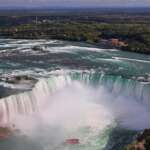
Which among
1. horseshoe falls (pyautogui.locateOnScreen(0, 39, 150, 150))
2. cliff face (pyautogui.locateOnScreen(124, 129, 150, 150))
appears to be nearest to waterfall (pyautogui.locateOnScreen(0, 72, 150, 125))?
A: horseshoe falls (pyautogui.locateOnScreen(0, 39, 150, 150))

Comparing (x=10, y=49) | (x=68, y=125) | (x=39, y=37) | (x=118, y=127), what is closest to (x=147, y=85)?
(x=118, y=127)

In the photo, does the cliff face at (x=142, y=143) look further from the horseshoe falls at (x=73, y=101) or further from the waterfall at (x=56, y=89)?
the waterfall at (x=56, y=89)

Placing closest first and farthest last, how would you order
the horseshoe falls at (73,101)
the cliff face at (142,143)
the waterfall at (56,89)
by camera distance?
the cliff face at (142,143), the horseshoe falls at (73,101), the waterfall at (56,89)

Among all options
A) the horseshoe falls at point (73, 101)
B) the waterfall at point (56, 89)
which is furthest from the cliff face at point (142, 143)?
the waterfall at point (56, 89)

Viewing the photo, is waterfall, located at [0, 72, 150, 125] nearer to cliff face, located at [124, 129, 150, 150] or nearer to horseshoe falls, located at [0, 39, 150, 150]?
horseshoe falls, located at [0, 39, 150, 150]

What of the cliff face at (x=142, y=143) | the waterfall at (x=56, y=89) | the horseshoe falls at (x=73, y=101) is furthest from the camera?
the waterfall at (x=56, y=89)

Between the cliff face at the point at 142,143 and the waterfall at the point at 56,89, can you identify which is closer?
the cliff face at the point at 142,143

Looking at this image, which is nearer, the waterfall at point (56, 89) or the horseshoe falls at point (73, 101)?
the horseshoe falls at point (73, 101)

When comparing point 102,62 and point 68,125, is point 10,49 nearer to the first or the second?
point 102,62
